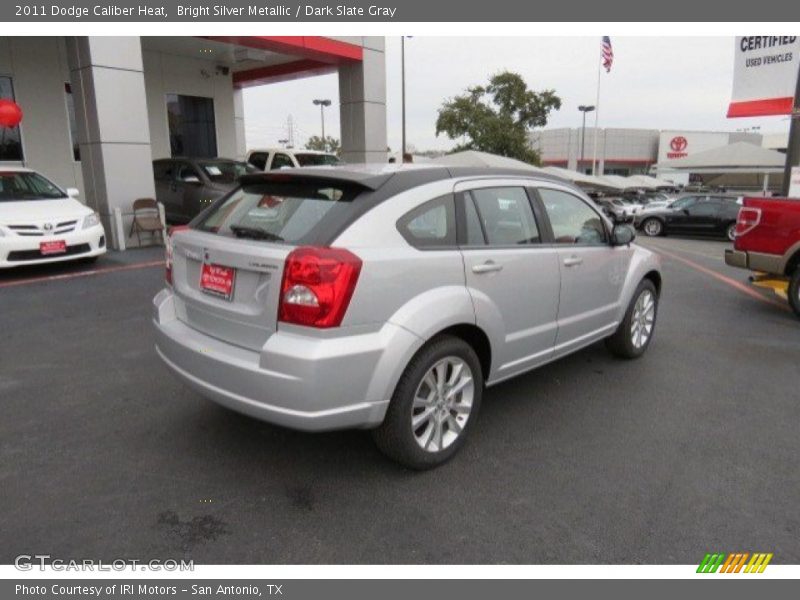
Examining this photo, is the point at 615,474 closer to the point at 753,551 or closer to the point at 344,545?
the point at 753,551

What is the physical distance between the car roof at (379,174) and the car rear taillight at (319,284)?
0.52 m

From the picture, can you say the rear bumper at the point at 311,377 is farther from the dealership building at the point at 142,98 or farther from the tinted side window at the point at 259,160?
the tinted side window at the point at 259,160

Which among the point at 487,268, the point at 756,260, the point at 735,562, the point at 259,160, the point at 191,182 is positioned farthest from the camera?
the point at 259,160

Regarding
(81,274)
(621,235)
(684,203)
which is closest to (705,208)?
(684,203)

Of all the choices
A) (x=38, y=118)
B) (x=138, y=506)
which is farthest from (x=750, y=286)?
(x=38, y=118)

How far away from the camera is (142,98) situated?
424 inches

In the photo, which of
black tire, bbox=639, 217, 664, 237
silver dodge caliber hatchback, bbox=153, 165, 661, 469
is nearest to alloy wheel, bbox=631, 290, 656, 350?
silver dodge caliber hatchback, bbox=153, 165, 661, 469

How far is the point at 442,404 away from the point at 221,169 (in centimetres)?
1112

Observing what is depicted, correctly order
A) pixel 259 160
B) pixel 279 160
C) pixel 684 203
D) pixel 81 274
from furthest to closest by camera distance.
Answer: pixel 684 203
pixel 259 160
pixel 279 160
pixel 81 274

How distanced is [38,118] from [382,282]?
14290 millimetres

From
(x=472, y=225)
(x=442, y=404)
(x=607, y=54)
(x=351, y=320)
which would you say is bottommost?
(x=442, y=404)

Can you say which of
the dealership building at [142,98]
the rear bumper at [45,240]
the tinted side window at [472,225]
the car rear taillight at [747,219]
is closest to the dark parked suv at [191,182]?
the dealership building at [142,98]

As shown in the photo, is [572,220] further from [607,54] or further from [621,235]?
[607,54]

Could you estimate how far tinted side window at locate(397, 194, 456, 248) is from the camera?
3.12 metres
